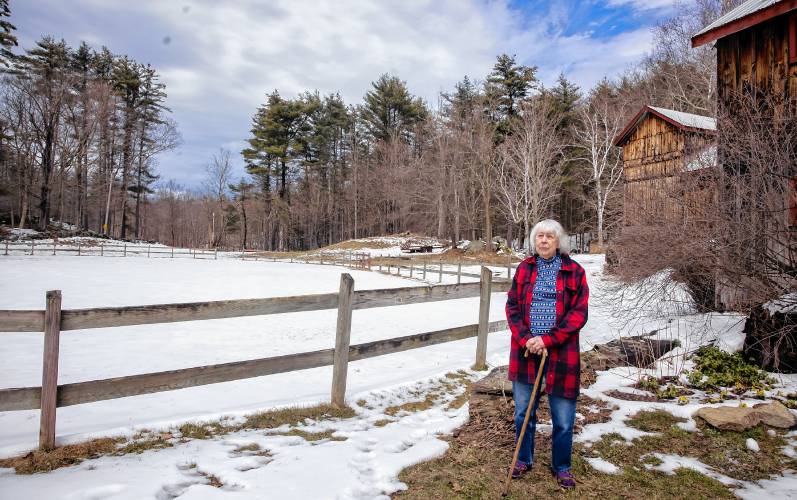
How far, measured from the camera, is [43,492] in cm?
272

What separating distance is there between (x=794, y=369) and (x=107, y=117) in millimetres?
51360

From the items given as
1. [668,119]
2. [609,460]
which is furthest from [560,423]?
[668,119]

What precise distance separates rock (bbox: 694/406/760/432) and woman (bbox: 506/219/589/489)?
1882 millimetres

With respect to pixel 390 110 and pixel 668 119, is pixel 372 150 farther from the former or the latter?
pixel 668 119

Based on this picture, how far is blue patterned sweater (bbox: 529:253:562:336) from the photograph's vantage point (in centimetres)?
319

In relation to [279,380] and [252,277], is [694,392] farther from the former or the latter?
[252,277]

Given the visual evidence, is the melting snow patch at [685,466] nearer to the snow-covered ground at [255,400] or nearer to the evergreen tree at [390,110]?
the snow-covered ground at [255,400]

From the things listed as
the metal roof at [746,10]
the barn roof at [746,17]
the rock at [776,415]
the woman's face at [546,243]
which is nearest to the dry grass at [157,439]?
the woman's face at [546,243]

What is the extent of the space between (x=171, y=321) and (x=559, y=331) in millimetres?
3313

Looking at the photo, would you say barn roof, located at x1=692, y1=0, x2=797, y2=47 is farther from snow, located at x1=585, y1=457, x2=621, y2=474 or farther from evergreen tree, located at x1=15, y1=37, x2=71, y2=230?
evergreen tree, located at x1=15, y1=37, x2=71, y2=230

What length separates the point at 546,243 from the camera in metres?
3.22

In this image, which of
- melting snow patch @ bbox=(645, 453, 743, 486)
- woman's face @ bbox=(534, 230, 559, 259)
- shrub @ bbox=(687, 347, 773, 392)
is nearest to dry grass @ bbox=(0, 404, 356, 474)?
woman's face @ bbox=(534, 230, 559, 259)

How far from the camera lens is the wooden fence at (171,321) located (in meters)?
3.38

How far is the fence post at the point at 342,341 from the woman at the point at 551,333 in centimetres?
203
